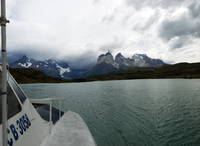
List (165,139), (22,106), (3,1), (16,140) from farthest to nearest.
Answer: (165,139) → (22,106) → (16,140) → (3,1)

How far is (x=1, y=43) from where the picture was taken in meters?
3.67

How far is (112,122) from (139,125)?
5017 mm

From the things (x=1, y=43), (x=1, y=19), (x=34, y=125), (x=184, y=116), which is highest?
(x=1, y=19)

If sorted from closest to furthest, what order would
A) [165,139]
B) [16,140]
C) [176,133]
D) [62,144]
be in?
[16,140], [62,144], [165,139], [176,133]

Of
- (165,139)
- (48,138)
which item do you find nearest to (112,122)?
(165,139)

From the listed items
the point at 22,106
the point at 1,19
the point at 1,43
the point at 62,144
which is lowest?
the point at 62,144

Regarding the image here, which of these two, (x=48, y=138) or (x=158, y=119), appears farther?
(x=158, y=119)

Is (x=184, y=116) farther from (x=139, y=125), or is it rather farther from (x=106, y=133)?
(x=106, y=133)

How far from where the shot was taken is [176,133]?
2416cm

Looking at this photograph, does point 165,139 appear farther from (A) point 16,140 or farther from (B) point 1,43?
(B) point 1,43

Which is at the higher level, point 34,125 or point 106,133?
point 34,125

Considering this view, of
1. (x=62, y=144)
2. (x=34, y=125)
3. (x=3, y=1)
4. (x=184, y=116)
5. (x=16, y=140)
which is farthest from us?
(x=184, y=116)

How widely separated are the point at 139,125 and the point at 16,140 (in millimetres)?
25349

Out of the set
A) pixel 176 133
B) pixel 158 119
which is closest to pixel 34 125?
pixel 176 133
